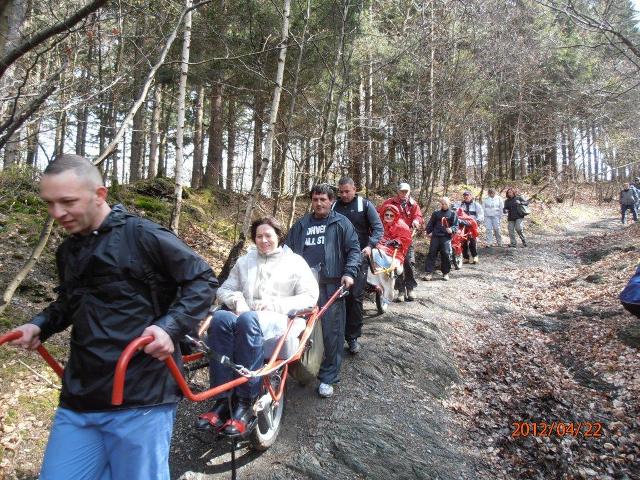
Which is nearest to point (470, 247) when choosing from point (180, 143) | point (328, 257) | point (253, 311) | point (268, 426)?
point (180, 143)

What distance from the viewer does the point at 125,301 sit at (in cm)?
198

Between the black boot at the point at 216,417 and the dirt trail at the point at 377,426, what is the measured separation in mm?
589

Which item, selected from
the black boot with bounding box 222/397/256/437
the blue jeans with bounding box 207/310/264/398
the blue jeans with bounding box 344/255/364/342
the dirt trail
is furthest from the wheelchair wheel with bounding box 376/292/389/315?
the black boot with bounding box 222/397/256/437

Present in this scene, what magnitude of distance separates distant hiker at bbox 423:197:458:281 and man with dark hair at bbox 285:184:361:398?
5937 millimetres

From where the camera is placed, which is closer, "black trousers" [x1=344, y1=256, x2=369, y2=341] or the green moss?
"black trousers" [x1=344, y1=256, x2=369, y2=341]

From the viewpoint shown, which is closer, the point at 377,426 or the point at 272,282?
the point at 272,282

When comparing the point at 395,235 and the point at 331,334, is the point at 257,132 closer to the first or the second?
the point at 395,235

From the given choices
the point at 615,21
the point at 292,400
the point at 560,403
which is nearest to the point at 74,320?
the point at 292,400

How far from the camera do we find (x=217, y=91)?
12.9m

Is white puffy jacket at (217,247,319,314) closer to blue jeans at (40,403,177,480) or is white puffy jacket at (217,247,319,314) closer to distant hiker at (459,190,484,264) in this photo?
blue jeans at (40,403,177,480)

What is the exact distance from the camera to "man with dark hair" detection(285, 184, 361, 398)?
187 inches

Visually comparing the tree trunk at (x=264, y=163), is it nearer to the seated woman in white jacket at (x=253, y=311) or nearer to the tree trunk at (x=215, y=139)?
the seated woman in white jacket at (x=253, y=311)

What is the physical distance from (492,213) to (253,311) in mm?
13643
